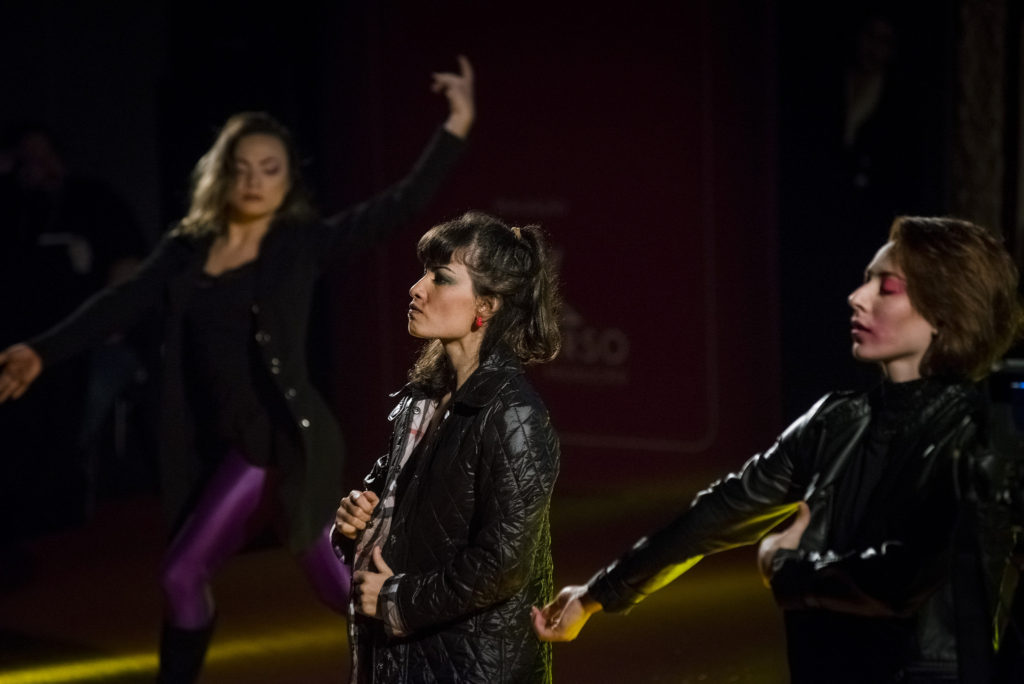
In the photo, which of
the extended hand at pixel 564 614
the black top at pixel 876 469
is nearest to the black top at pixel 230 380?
the extended hand at pixel 564 614

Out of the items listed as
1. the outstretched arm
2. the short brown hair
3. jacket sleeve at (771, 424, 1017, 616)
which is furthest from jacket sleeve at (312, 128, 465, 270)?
jacket sleeve at (771, 424, 1017, 616)

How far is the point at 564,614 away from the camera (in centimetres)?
329

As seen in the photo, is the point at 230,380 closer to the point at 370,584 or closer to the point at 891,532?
the point at 370,584

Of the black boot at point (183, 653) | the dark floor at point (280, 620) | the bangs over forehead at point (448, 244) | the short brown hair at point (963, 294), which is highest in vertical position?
the bangs over forehead at point (448, 244)

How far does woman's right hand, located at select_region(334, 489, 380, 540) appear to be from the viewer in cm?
313

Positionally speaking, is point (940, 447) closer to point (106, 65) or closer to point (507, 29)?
point (507, 29)

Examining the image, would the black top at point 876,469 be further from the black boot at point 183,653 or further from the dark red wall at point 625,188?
the dark red wall at point 625,188

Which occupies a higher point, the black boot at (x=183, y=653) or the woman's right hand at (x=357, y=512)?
the woman's right hand at (x=357, y=512)

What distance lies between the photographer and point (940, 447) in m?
2.97

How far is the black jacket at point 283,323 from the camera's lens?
520cm

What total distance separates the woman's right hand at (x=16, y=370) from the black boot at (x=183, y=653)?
963 mm

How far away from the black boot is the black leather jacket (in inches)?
87.2

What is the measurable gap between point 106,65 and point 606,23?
139 inches

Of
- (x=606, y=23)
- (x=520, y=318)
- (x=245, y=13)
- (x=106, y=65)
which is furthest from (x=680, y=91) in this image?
(x=520, y=318)
